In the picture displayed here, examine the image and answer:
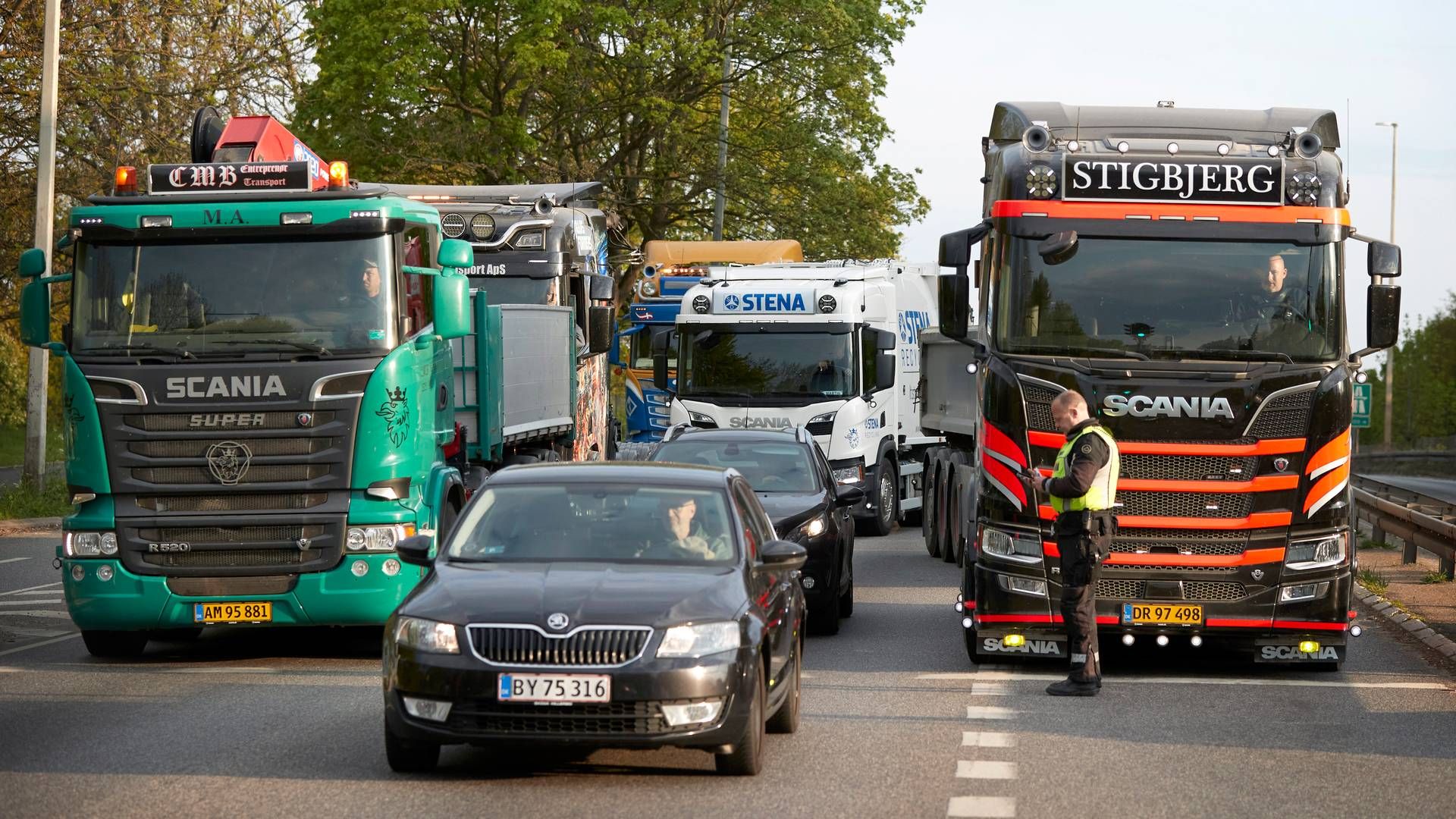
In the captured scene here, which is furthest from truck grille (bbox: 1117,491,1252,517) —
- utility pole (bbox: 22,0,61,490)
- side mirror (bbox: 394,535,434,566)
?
utility pole (bbox: 22,0,61,490)

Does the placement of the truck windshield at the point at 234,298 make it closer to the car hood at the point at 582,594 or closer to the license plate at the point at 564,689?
the car hood at the point at 582,594

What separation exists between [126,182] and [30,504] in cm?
1561

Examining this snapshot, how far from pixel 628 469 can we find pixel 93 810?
3211 mm

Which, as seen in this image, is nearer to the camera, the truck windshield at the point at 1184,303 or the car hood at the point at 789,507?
the truck windshield at the point at 1184,303

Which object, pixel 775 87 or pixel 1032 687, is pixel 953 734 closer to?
pixel 1032 687

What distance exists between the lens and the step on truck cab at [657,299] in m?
28.6

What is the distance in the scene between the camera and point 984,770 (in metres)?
9.34

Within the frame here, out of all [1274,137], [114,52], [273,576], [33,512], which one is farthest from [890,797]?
[114,52]

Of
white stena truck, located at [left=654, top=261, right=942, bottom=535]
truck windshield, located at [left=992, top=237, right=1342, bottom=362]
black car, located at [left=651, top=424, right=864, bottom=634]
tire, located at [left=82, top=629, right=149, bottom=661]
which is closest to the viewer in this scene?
truck windshield, located at [left=992, top=237, right=1342, bottom=362]

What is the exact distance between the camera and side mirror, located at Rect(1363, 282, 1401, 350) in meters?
12.8

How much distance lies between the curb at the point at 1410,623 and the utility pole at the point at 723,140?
24925 mm

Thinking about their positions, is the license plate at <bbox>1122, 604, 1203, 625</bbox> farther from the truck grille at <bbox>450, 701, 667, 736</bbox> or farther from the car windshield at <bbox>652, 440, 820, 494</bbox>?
the truck grille at <bbox>450, 701, 667, 736</bbox>

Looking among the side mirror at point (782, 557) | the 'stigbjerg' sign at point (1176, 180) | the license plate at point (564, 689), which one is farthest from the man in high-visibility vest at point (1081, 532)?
the license plate at point (564, 689)

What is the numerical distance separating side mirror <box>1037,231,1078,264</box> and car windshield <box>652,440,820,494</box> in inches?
146
